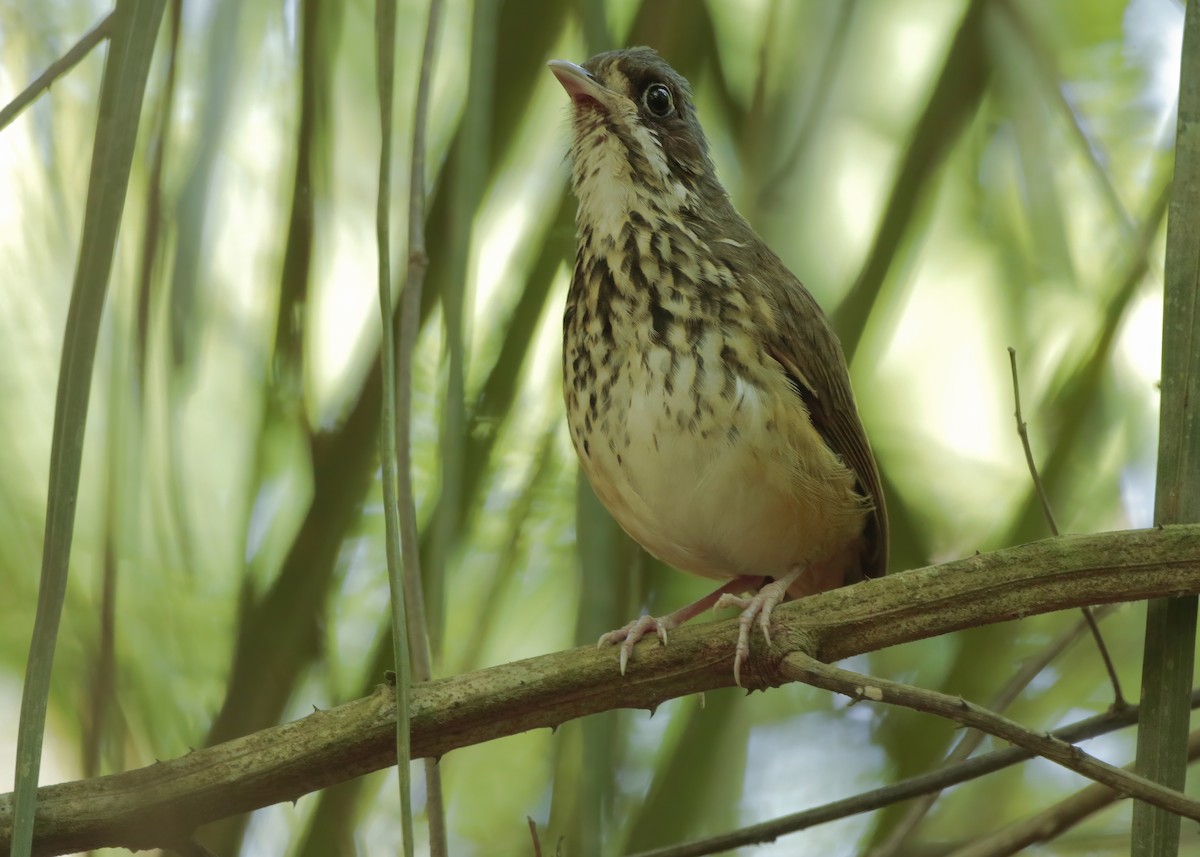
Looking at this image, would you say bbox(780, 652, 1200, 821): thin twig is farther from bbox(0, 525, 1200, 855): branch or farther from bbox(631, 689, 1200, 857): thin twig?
bbox(631, 689, 1200, 857): thin twig

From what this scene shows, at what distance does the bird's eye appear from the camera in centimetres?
351

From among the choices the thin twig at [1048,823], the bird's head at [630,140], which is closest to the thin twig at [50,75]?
the bird's head at [630,140]

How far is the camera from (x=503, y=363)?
3.06 metres

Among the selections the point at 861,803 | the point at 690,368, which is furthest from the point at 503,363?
the point at 861,803

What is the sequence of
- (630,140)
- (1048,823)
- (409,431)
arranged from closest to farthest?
1. (409,431)
2. (1048,823)
3. (630,140)

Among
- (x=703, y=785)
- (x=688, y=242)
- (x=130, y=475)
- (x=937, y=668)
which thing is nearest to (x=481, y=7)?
(x=688, y=242)

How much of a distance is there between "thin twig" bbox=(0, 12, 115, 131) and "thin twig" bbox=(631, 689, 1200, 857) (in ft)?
5.48

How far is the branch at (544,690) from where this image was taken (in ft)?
7.14

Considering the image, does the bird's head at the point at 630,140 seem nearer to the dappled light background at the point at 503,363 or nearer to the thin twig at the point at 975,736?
the dappled light background at the point at 503,363

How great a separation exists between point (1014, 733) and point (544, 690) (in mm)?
872

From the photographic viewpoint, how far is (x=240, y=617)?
2.97m

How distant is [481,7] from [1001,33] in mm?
1722

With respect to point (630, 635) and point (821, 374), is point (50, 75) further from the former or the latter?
point (821, 374)

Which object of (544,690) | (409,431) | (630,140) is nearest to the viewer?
(409,431)
